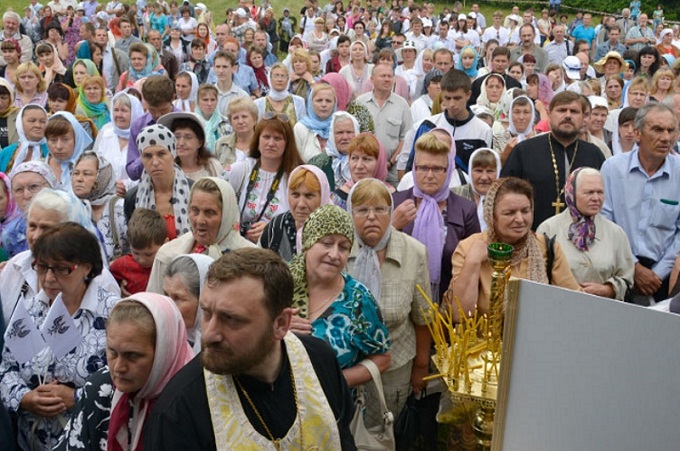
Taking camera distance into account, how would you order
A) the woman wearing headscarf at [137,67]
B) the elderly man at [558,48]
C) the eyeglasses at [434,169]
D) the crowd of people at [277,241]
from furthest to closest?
the elderly man at [558,48] < the woman wearing headscarf at [137,67] < the eyeglasses at [434,169] < the crowd of people at [277,241]

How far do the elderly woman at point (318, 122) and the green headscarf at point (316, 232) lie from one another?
3829mm

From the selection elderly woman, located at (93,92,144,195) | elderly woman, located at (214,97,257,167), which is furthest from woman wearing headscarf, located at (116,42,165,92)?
elderly woman, located at (214,97,257,167)

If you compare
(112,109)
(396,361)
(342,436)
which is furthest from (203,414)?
(112,109)

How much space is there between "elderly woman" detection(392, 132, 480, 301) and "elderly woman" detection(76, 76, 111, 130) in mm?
5223

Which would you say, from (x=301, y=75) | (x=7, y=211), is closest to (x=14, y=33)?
(x=301, y=75)

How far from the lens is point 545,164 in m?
6.04

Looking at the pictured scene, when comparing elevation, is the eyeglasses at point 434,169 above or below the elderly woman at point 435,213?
above

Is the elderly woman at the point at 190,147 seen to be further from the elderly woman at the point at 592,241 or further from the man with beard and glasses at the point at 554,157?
the elderly woman at the point at 592,241

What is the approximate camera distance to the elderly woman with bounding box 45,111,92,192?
6.71 m

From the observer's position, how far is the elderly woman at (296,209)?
16.7ft

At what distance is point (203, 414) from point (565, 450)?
3.63 ft

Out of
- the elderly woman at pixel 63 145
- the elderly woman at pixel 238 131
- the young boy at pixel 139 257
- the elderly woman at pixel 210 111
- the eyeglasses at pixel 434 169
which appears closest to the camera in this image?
the young boy at pixel 139 257

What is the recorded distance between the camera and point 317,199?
519 centimetres

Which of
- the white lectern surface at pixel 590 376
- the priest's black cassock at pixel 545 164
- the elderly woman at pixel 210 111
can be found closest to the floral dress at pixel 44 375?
the white lectern surface at pixel 590 376
